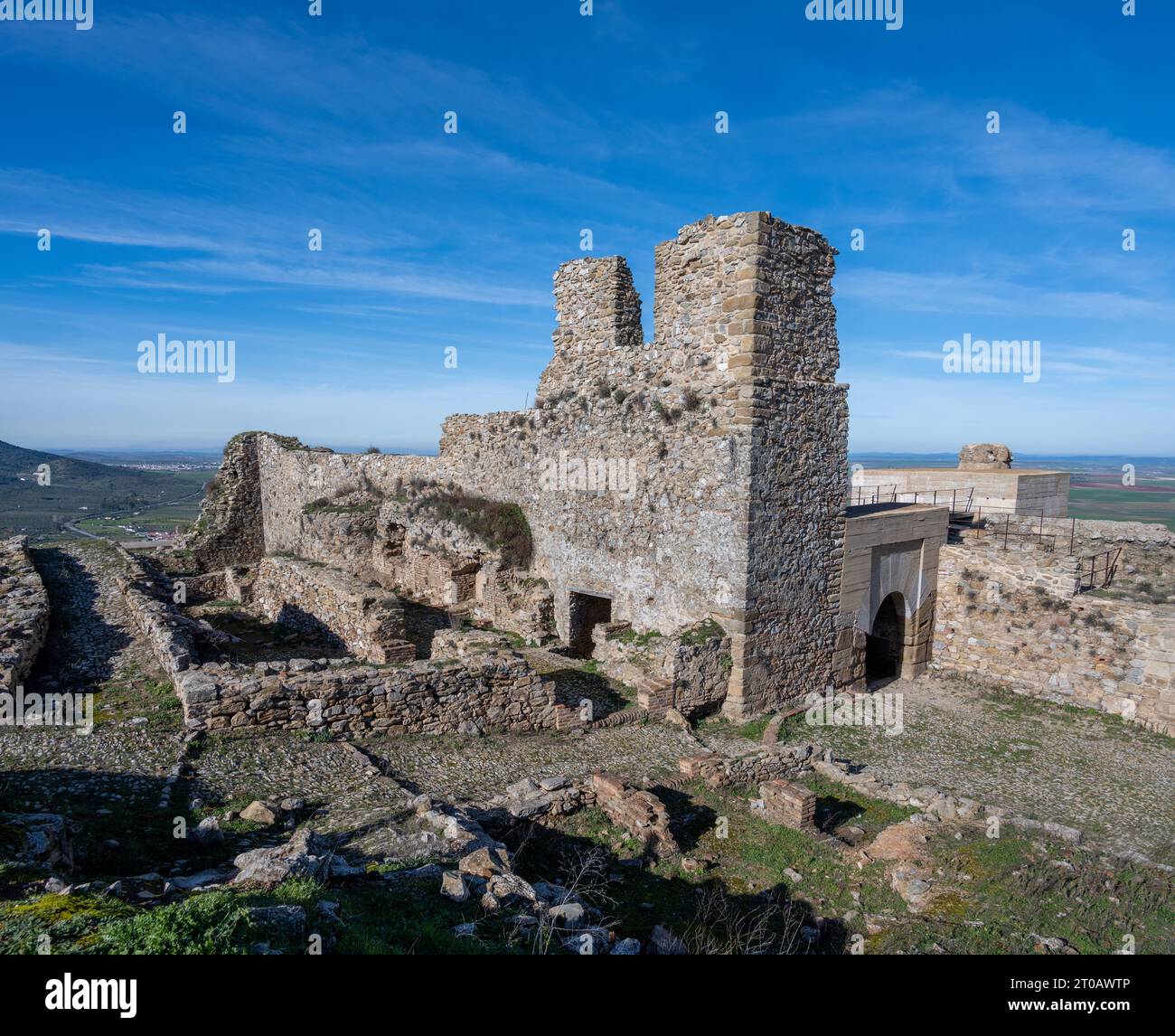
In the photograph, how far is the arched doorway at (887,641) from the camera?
1520 centimetres

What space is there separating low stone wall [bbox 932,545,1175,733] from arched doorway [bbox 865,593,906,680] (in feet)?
2.91

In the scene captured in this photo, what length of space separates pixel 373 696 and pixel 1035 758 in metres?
10.2

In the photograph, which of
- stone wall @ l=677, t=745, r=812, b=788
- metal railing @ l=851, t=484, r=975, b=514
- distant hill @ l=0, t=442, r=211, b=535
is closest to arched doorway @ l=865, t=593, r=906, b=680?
metal railing @ l=851, t=484, r=975, b=514

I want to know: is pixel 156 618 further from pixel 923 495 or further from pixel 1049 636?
pixel 923 495

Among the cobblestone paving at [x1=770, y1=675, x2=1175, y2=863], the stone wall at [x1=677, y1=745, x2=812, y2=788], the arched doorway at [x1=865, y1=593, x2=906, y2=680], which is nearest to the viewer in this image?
the cobblestone paving at [x1=770, y1=675, x2=1175, y2=863]

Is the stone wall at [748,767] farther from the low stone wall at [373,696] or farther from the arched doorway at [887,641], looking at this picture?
the arched doorway at [887,641]

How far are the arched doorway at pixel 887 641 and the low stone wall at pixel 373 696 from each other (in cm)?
854

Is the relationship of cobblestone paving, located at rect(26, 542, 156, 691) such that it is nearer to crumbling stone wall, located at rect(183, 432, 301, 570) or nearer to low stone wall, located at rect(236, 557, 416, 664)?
low stone wall, located at rect(236, 557, 416, 664)

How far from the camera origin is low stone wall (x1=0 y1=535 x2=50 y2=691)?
9.45 m

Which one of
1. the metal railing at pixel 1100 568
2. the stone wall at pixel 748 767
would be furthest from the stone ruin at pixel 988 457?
the stone wall at pixel 748 767

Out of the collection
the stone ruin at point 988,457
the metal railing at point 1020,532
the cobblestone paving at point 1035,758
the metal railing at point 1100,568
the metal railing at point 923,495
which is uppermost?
the stone ruin at point 988,457

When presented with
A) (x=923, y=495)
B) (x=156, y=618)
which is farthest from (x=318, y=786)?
(x=923, y=495)

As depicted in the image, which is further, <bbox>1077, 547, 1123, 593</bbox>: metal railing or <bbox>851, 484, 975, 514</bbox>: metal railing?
<bbox>851, 484, 975, 514</bbox>: metal railing
